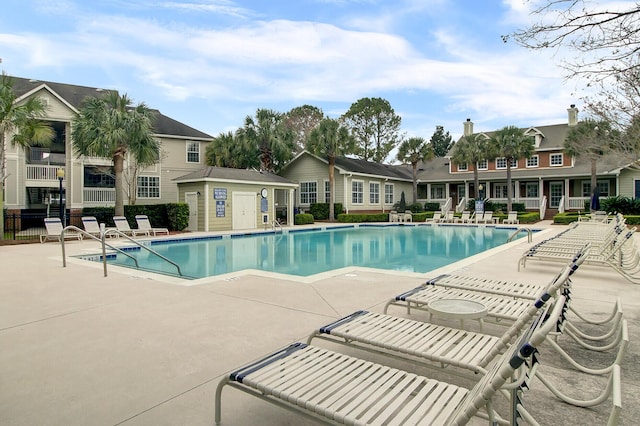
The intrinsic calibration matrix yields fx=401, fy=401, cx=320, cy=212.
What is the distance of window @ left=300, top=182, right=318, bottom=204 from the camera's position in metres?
28.9

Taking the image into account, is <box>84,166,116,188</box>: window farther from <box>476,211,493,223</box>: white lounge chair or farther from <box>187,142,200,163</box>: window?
<box>476,211,493,223</box>: white lounge chair

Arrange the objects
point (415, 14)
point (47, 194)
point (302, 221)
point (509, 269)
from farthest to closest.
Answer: point (302, 221) < point (47, 194) < point (415, 14) < point (509, 269)

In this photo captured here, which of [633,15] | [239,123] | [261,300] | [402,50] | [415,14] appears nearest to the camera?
[633,15]

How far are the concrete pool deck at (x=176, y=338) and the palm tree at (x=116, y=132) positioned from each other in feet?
34.0

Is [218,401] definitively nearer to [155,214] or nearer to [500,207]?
[155,214]

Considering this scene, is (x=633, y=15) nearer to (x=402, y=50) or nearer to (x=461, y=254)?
(x=461, y=254)

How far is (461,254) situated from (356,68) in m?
14.8

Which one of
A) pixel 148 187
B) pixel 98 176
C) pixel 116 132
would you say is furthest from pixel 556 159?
pixel 98 176

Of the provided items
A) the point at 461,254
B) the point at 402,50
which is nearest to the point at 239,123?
the point at 402,50

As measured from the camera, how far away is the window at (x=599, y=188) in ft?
93.0

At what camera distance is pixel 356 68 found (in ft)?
77.4

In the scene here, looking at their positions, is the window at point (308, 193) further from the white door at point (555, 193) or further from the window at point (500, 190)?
the white door at point (555, 193)

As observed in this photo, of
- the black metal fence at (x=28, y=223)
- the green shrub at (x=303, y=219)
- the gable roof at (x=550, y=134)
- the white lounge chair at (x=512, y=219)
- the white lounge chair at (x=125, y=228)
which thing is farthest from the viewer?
the gable roof at (x=550, y=134)

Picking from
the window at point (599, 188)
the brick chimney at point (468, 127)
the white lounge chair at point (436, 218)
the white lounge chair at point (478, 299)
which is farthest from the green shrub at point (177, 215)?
the window at point (599, 188)
